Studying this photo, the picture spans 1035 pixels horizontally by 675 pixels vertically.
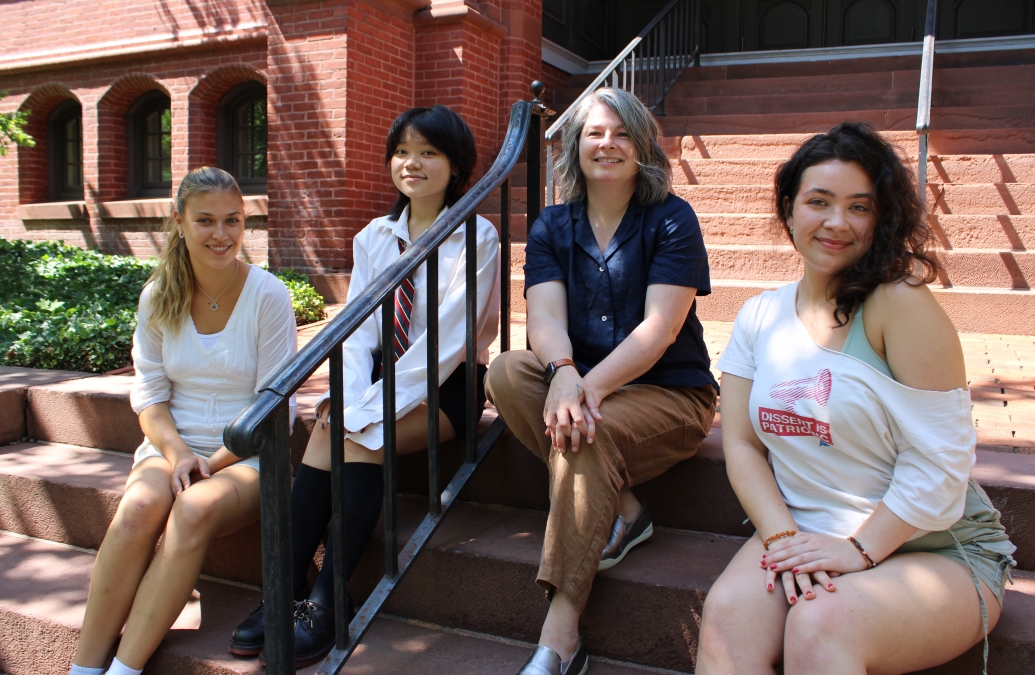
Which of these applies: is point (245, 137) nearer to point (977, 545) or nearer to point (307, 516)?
point (307, 516)

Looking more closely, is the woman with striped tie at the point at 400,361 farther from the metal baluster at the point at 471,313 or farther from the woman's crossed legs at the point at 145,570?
the woman's crossed legs at the point at 145,570

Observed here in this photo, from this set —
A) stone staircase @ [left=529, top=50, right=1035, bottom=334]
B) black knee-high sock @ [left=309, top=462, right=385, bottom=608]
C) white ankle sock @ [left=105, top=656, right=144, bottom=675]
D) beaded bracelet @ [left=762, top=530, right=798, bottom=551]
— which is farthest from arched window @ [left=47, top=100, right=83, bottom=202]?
beaded bracelet @ [left=762, top=530, right=798, bottom=551]

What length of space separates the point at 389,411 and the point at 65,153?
1102 centimetres

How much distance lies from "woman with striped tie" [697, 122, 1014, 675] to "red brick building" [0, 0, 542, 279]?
5.80 meters

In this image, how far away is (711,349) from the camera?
406 cm

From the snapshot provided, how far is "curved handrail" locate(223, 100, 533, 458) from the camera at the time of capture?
1609mm

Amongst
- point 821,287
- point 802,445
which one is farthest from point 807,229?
point 802,445

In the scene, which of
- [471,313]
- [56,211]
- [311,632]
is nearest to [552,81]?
[56,211]

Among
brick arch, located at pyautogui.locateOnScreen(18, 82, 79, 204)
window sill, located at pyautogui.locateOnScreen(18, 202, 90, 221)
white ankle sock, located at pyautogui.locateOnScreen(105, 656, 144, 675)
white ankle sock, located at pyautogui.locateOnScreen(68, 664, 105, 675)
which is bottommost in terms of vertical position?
white ankle sock, located at pyautogui.locateOnScreen(68, 664, 105, 675)

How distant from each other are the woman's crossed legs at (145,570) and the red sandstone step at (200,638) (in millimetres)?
131

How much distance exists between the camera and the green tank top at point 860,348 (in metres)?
1.74

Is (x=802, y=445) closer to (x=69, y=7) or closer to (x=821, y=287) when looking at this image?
(x=821, y=287)

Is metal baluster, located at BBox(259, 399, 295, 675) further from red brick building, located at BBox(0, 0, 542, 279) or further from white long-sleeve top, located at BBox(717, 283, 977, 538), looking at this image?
red brick building, located at BBox(0, 0, 542, 279)

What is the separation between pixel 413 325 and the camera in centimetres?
259
